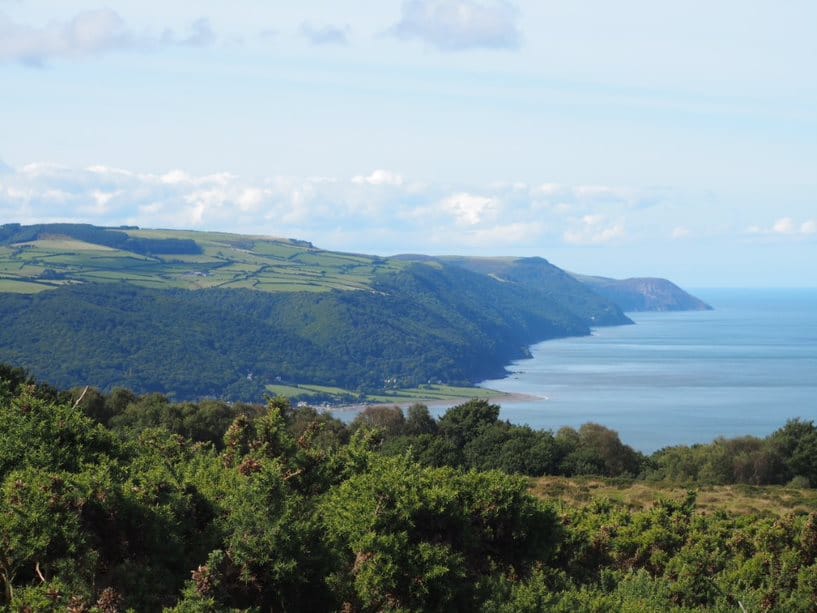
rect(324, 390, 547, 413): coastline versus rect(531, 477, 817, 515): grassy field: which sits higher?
rect(531, 477, 817, 515): grassy field

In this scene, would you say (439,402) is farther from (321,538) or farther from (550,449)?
(321,538)

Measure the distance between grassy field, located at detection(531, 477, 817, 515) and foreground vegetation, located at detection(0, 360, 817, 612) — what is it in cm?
1288

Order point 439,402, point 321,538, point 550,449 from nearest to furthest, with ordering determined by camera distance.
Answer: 1. point 321,538
2. point 550,449
3. point 439,402

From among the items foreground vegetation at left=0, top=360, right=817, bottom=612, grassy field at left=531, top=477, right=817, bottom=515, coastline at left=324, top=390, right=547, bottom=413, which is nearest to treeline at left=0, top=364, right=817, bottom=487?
grassy field at left=531, top=477, right=817, bottom=515

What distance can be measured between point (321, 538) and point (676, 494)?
31843 mm

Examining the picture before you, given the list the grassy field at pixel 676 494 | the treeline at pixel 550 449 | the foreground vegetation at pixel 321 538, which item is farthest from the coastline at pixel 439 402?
the foreground vegetation at pixel 321 538

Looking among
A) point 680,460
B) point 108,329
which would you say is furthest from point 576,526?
point 108,329

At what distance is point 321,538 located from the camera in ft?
66.5

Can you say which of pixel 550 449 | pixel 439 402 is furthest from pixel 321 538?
pixel 439 402

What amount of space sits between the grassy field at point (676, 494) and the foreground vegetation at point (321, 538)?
12877mm

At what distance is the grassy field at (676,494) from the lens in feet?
147

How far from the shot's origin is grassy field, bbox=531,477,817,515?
44.7 meters

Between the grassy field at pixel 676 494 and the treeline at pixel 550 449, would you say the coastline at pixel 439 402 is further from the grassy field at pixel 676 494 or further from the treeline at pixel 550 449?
the grassy field at pixel 676 494

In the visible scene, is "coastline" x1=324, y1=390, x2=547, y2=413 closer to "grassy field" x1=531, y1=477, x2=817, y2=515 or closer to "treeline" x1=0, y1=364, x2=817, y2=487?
"treeline" x1=0, y1=364, x2=817, y2=487
